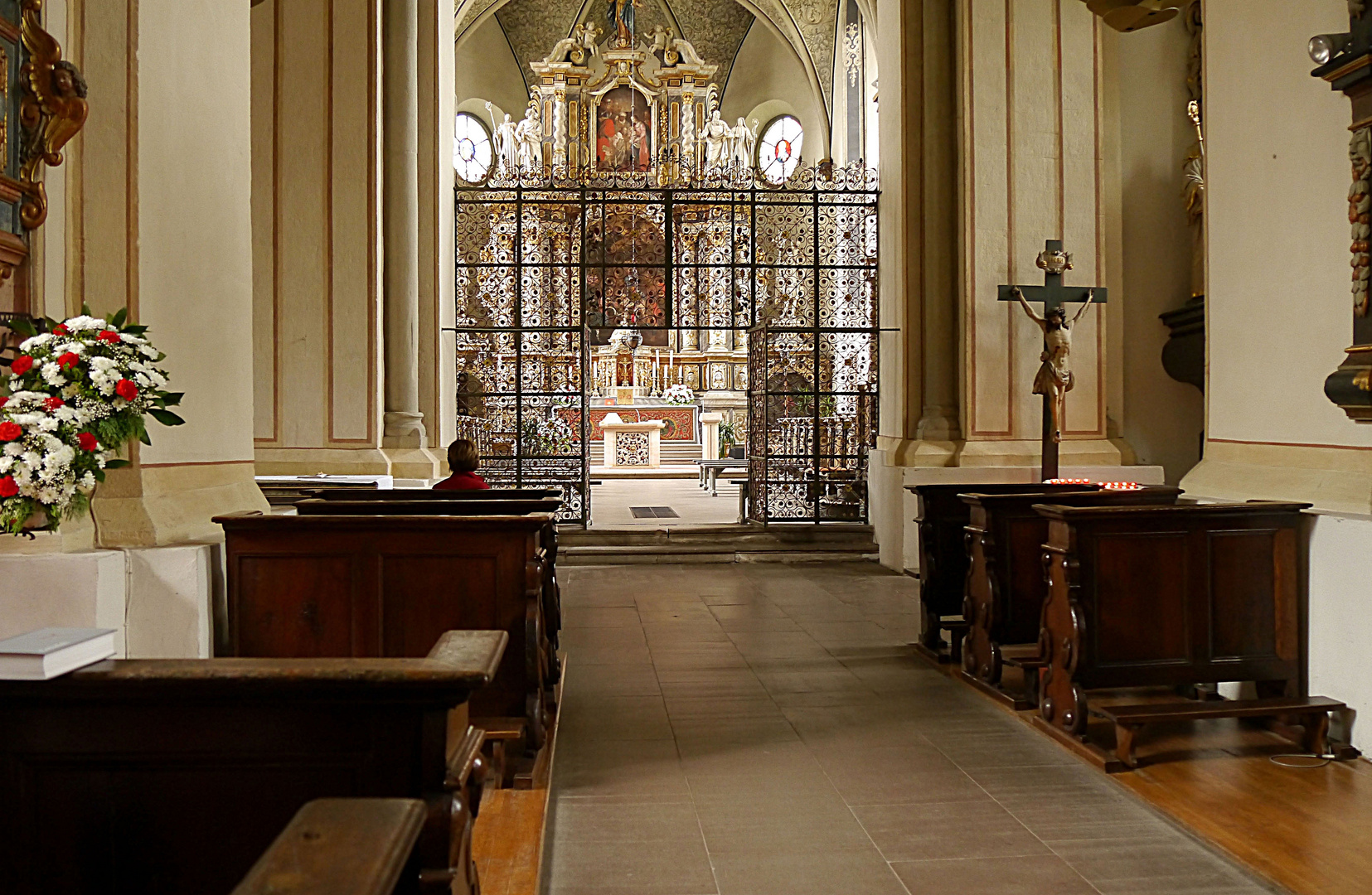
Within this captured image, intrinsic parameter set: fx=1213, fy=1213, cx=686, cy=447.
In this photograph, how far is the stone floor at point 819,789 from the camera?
11.4ft

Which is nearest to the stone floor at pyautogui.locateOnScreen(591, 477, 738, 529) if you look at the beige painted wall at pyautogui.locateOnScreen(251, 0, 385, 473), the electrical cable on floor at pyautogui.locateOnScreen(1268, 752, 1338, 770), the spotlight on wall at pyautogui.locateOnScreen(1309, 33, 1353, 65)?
the beige painted wall at pyautogui.locateOnScreen(251, 0, 385, 473)

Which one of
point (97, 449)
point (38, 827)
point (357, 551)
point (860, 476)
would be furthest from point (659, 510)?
point (38, 827)

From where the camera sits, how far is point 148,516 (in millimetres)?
4289

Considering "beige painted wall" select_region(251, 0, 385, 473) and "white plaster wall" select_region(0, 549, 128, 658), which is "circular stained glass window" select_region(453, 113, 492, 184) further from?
"white plaster wall" select_region(0, 549, 128, 658)

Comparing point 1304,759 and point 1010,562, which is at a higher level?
point 1010,562

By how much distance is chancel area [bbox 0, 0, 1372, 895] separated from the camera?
2.28m

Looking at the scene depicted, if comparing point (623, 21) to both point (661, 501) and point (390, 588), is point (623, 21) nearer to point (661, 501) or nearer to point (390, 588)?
point (661, 501)

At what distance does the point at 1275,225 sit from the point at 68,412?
496 cm

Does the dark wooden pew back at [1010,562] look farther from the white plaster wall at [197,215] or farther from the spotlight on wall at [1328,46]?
the white plaster wall at [197,215]

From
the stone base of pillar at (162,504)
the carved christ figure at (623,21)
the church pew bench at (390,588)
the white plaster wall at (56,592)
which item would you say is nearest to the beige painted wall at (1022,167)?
the church pew bench at (390,588)

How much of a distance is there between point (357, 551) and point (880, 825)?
217 centimetres

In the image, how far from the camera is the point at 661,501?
51.2 feet

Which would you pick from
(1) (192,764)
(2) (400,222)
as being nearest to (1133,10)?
(1) (192,764)

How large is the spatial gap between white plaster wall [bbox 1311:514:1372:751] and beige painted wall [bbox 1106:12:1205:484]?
17.9 ft
